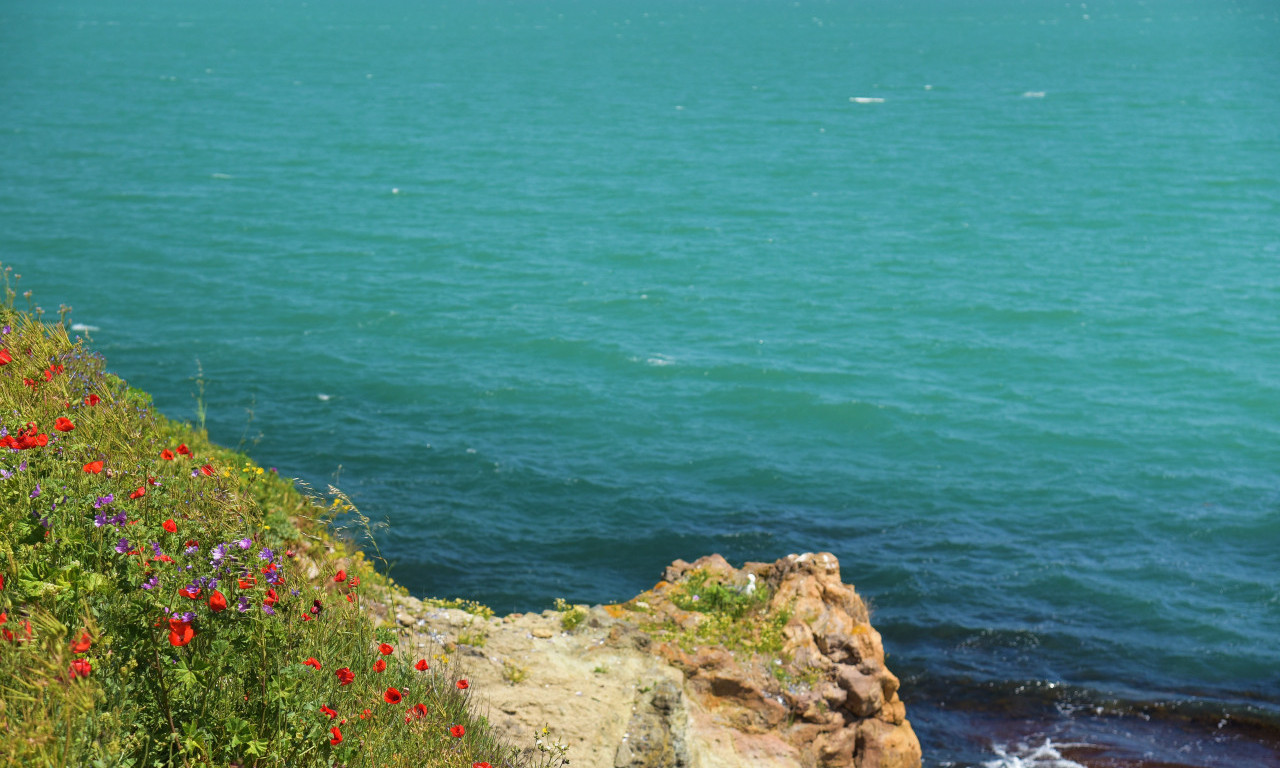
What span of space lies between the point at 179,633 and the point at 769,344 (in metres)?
35.5

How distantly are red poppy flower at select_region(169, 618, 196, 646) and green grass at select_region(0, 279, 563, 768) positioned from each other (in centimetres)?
1

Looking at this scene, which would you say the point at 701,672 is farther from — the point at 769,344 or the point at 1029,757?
the point at 769,344

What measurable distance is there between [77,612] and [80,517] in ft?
2.83

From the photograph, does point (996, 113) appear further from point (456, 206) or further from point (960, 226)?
point (456, 206)

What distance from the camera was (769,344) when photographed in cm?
4066

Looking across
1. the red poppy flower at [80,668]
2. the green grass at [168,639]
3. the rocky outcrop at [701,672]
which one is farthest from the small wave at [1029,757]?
the red poppy flower at [80,668]

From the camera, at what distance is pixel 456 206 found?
5872cm

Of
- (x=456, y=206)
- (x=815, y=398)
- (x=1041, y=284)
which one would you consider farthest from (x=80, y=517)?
(x=456, y=206)

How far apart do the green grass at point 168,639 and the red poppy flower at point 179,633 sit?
1 cm

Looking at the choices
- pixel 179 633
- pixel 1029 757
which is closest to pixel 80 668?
pixel 179 633

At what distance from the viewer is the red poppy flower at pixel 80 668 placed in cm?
586

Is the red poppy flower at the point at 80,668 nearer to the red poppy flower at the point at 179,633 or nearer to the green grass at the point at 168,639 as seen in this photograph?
the green grass at the point at 168,639

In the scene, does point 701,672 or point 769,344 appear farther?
point 769,344

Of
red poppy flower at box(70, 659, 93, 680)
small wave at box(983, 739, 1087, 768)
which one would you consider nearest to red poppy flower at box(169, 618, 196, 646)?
red poppy flower at box(70, 659, 93, 680)
